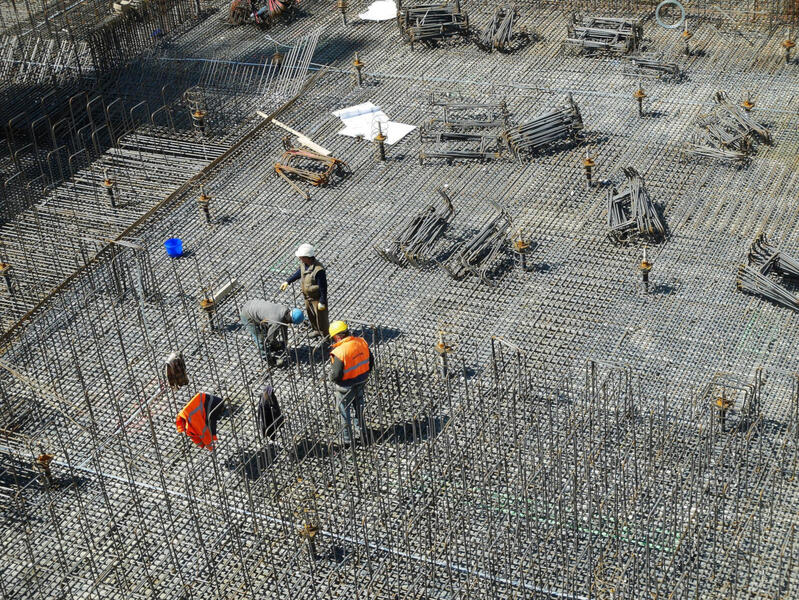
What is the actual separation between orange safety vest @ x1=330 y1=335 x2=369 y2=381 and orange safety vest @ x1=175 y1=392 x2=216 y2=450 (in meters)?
1.83

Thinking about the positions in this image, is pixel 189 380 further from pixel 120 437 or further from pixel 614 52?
pixel 614 52

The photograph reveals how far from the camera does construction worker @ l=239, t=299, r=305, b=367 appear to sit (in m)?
18.4

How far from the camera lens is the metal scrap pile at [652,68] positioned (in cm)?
2555

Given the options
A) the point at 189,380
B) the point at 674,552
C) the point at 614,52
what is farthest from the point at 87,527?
the point at 614,52

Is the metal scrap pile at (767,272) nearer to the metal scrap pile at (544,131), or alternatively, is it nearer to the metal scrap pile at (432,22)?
the metal scrap pile at (544,131)

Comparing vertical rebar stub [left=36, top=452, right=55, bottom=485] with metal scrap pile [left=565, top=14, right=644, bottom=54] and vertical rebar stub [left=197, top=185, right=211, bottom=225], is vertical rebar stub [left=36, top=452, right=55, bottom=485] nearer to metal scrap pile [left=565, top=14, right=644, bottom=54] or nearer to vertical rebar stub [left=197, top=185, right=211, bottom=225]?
vertical rebar stub [left=197, top=185, right=211, bottom=225]

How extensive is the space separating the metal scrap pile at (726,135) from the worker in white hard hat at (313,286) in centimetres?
780

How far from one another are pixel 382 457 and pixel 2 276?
27.0 feet

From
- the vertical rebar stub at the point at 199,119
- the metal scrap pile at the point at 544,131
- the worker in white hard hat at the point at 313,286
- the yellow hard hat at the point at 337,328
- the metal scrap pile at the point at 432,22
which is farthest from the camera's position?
the metal scrap pile at the point at 432,22

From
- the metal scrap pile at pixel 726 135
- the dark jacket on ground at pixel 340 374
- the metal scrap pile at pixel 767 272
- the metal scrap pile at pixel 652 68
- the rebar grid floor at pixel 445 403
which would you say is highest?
the dark jacket on ground at pixel 340 374

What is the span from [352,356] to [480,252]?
15.0 feet

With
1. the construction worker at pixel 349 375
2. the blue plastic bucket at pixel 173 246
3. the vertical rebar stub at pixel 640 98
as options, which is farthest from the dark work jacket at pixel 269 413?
the vertical rebar stub at pixel 640 98

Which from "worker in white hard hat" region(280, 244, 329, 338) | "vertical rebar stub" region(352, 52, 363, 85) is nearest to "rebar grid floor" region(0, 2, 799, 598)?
"worker in white hard hat" region(280, 244, 329, 338)

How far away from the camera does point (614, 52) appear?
26609mm
